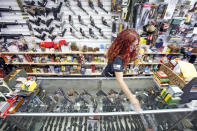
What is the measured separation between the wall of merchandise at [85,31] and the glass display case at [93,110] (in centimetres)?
160

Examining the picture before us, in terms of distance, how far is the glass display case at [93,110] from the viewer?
1433 millimetres

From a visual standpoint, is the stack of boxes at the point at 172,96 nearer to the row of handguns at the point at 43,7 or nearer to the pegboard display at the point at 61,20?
the pegboard display at the point at 61,20

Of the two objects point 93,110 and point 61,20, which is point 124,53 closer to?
point 93,110

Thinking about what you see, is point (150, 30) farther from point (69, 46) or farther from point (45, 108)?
point (45, 108)

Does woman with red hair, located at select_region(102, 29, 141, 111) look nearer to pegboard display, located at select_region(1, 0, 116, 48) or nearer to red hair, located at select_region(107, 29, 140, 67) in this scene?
red hair, located at select_region(107, 29, 140, 67)

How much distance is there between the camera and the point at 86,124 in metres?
1.70

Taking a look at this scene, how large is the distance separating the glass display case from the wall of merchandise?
160 cm

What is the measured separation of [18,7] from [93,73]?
3.27m

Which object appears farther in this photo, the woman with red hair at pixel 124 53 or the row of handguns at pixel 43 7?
the row of handguns at pixel 43 7

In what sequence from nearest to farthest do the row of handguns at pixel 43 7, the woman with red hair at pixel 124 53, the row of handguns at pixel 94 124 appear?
the woman with red hair at pixel 124 53 → the row of handguns at pixel 94 124 → the row of handguns at pixel 43 7

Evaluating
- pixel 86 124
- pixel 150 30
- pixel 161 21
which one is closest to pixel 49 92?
pixel 86 124

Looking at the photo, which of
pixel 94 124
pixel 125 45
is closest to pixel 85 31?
pixel 125 45

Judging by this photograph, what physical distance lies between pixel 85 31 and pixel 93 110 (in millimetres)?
2729

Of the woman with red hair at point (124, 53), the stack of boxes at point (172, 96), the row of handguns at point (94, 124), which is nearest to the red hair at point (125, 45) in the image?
the woman with red hair at point (124, 53)
